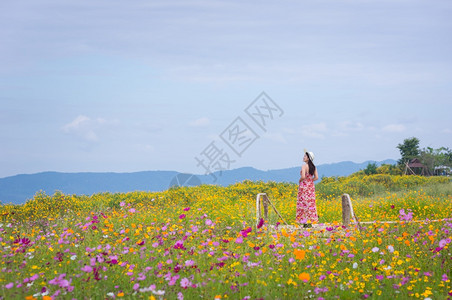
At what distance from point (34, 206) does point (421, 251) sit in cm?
1395

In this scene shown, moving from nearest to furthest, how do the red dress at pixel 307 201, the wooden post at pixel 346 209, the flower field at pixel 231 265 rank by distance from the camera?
the flower field at pixel 231 265, the wooden post at pixel 346 209, the red dress at pixel 307 201

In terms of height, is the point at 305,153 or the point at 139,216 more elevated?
the point at 305,153

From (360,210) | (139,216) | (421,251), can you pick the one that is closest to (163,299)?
(421,251)

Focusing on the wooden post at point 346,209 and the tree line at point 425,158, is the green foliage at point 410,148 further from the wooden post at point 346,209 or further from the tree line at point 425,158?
the wooden post at point 346,209

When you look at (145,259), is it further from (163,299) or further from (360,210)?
(360,210)

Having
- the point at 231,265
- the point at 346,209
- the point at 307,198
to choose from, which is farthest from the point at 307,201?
the point at 231,265

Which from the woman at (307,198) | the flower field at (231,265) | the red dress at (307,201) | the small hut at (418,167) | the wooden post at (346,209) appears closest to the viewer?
the flower field at (231,265)

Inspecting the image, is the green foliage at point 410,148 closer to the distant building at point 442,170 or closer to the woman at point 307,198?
the distant building at point 442,170

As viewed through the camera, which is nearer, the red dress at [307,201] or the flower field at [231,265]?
the flower field at [231,265]

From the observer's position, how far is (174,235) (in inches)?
278

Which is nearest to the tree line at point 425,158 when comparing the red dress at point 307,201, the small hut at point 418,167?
the small hut at point 418,167

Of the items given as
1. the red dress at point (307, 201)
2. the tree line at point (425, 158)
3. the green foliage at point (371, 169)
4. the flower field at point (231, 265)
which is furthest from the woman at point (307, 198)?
the tree line at point (425, 158)

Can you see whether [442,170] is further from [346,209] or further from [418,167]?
[346,209]

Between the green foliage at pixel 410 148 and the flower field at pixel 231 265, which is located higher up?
the green foliage at pixel 410 148
